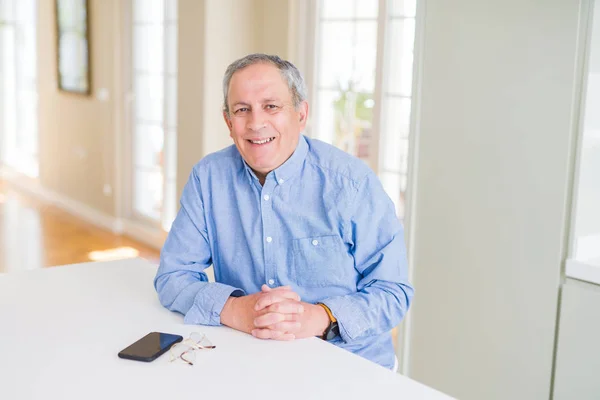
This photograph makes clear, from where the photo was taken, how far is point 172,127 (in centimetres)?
545

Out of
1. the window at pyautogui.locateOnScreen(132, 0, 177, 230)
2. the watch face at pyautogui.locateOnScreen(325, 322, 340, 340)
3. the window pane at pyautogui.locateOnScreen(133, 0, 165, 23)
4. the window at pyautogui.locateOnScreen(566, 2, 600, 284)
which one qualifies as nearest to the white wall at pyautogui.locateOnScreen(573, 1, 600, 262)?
the window at pyautogui.locateOnScreen(566, 2, 600, 284)

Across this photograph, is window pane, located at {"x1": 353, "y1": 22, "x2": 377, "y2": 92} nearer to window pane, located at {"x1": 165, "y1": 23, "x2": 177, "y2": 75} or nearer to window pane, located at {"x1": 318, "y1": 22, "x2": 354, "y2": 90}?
window pane, located at {"x1": 318, "y1": 22, "x2": 354, "y2": 90}

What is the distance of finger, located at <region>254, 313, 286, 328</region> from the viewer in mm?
1554

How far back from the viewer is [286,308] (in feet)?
5.27

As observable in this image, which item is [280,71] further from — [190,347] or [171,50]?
[171,50]

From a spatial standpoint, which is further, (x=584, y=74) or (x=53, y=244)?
(x=53, y=244)

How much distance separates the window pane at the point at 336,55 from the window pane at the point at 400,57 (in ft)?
1.01

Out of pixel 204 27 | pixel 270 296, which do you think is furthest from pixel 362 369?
pixel 204 27

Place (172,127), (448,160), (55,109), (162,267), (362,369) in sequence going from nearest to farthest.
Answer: (362,369), (162,267), (448,160), (172,127), (55,109)

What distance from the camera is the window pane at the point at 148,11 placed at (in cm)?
549

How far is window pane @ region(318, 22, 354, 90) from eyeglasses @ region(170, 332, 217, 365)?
2.67m

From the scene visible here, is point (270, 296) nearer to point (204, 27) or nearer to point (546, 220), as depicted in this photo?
point (546, 220)

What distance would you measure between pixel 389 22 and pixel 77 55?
147 inches

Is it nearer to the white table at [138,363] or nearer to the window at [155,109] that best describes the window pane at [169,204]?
the window at [155,109]
